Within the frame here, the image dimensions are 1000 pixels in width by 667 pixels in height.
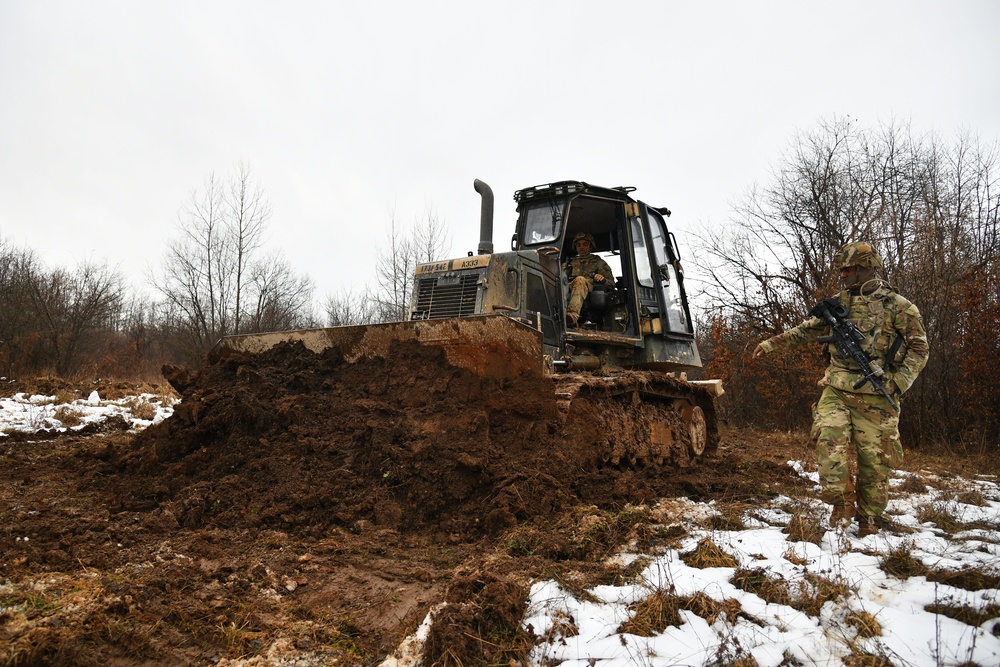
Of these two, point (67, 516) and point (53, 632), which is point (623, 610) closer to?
point (53, 632)

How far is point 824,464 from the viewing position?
4.31 m

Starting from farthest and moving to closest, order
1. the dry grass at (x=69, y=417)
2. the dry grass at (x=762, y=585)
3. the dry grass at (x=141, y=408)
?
the dry grass at (x=141, y=408) → the dry grass at (x=69, y=417) → the dry grass at (x=762, y=585)

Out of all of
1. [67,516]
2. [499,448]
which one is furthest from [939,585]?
[67,516]

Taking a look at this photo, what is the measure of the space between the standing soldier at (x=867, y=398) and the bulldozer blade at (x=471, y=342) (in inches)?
83.5

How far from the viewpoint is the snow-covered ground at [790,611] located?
2477 millimetres

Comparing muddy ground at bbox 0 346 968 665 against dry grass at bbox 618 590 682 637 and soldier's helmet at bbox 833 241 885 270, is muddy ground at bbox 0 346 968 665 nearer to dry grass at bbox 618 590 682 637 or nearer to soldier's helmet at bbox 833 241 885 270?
dry grass at bbox 618 590 682 637

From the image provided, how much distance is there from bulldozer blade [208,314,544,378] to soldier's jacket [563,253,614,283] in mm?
2513

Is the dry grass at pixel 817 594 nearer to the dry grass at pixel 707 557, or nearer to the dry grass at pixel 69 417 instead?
the dry grass at pixel 707 557

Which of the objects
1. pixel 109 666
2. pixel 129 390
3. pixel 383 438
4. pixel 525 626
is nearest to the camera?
pixel 109 666

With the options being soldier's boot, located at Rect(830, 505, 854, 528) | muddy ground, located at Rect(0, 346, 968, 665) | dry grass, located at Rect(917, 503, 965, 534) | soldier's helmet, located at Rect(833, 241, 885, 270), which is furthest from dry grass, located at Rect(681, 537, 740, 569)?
soldier's helmet, located at Rect(833, 241, 885, 270)

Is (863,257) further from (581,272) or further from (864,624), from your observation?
(581,272)

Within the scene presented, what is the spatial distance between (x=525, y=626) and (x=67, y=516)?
118 inches

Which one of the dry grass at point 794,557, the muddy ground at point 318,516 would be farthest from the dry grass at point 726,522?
the dry grass at point 794,557

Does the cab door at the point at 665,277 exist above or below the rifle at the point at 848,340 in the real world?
above
